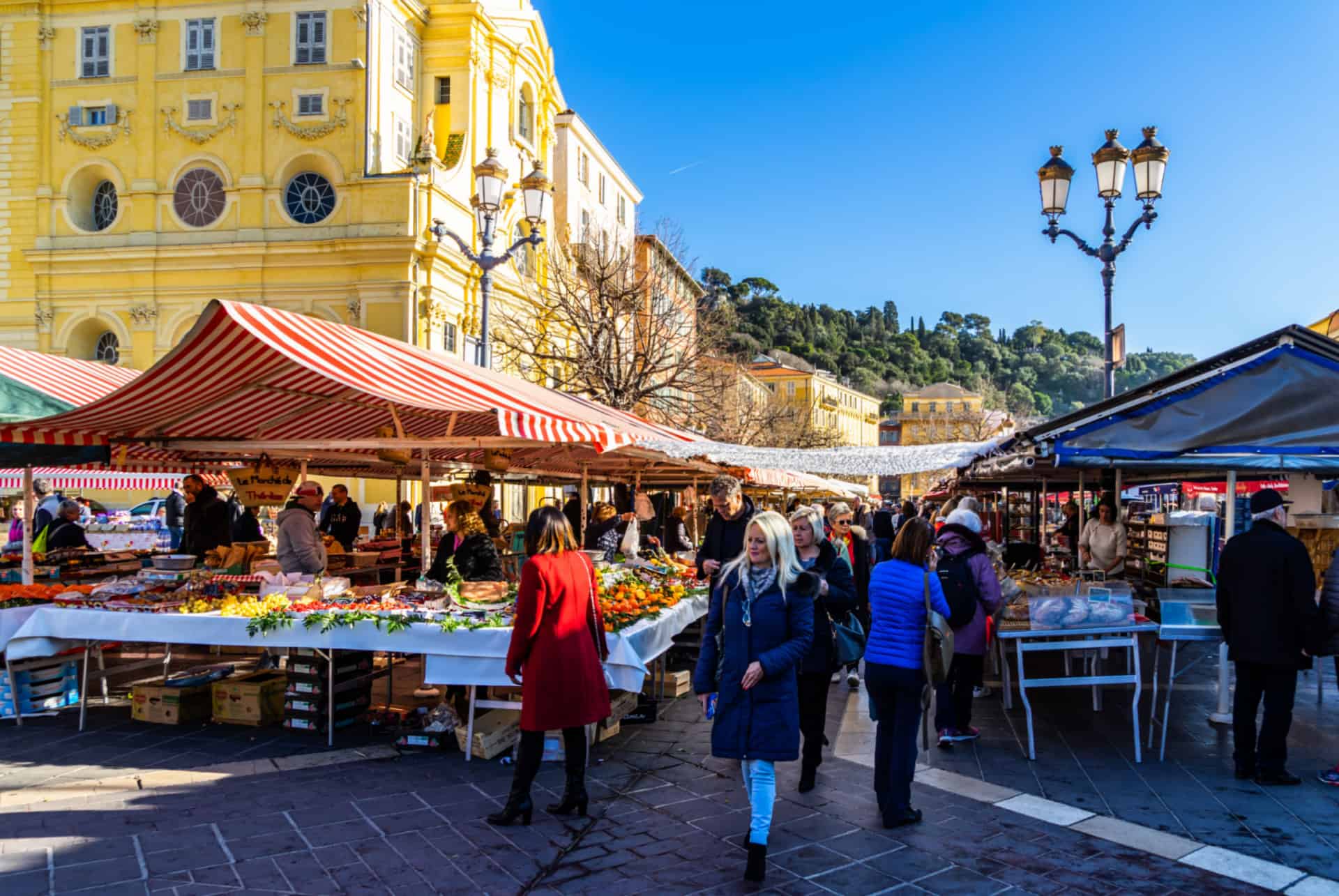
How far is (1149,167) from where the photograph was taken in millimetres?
11688

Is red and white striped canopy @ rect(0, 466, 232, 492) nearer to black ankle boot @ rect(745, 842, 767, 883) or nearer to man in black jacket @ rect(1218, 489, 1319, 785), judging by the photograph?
black ankle boot @ rect(745, 842, 767, 883)

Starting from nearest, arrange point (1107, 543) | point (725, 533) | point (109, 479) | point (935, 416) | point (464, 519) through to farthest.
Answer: point (725, 533)
point (464, 519)
point (1107, 543)
point (109, 479)
point (935, 416)

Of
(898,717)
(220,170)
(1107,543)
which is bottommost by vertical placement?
(898,717)

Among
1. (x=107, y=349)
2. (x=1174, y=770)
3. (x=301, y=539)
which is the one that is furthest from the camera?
(x=107, y=349)

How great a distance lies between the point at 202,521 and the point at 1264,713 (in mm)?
10528

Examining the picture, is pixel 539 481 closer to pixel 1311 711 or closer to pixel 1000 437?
pixel 1000 437

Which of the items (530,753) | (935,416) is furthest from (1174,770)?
(935,416)

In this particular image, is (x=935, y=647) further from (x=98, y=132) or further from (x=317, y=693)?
(x=98, y=132)

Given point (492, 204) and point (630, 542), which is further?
point (492, 204)

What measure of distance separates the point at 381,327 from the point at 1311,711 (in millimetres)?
26508

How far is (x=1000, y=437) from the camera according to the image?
9.78m

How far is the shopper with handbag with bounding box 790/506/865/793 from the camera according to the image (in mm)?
6000

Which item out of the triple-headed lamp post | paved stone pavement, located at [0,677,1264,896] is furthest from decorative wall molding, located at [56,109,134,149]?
paved stone pavement, located at [0,677,1264,896]

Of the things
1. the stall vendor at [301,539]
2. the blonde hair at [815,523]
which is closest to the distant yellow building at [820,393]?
the stall vendor at [301,539]
